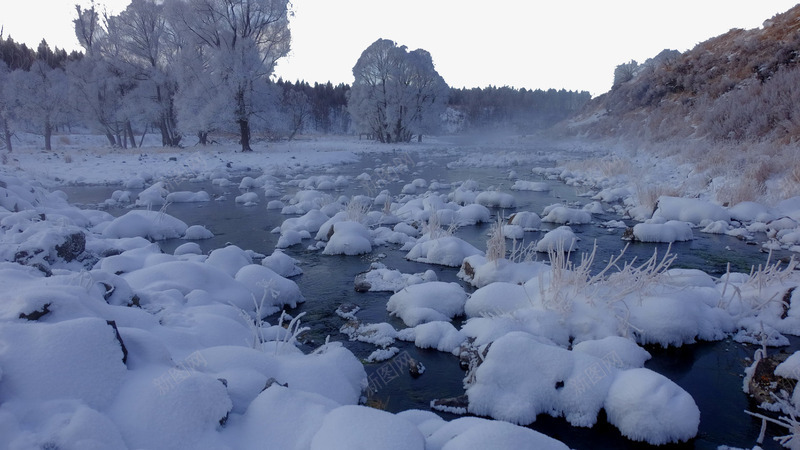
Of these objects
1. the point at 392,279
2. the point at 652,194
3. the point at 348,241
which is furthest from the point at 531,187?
the point at 392,279

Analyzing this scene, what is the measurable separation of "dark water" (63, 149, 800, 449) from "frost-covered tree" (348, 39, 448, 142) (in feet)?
88.2

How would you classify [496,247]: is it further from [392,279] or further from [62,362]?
[62,362]

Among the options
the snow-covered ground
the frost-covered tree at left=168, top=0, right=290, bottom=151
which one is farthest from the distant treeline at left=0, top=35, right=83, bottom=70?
the snow-covered ground

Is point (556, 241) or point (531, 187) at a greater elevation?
point (531, 187)

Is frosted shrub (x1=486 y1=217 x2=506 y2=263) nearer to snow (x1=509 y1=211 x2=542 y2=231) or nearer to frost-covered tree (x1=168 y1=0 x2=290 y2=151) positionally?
snow (x1=509 y1=211 x2=542 y2=231)

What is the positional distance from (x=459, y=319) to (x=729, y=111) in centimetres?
1776

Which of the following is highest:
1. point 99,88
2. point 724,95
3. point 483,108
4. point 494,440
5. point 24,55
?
point 24,55

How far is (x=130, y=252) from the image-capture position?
6723 millimetres

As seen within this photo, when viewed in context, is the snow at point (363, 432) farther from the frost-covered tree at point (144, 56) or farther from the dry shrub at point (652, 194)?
the frost-covered tree at point (144, 56)

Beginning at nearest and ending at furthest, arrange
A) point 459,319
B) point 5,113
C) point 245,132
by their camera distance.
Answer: point 459,319, point 5,113, point 245,132

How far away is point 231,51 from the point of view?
24.0m

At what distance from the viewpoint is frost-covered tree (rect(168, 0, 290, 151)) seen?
2400 centimetres

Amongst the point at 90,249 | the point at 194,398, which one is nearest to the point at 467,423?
the point at 194,398

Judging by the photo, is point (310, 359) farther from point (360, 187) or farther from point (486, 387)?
point (360, 187)
